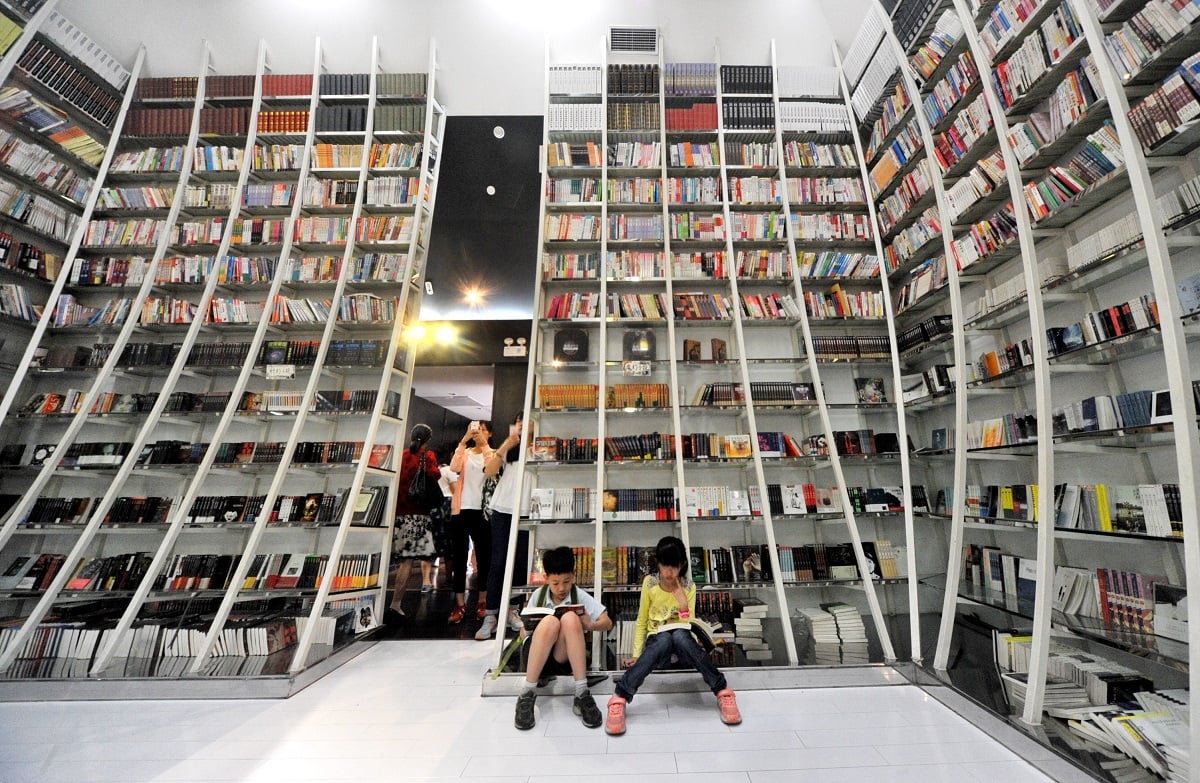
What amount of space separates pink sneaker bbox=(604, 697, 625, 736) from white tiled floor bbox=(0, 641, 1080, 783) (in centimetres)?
4

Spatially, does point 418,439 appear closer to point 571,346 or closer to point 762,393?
point 571,346

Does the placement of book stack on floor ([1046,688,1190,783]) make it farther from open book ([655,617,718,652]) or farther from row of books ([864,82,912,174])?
row of books ([864,82,912,174])

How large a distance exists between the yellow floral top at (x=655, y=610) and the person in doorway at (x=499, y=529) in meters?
1.06

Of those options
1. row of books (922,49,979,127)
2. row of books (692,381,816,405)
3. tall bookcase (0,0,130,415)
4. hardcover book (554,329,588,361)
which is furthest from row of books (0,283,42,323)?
row of books (922,49,979,127)

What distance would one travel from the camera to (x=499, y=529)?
308cm

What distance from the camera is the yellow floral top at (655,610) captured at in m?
2.17

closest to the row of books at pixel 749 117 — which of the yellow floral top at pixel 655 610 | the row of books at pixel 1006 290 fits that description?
the row of books at pixel 1006 290

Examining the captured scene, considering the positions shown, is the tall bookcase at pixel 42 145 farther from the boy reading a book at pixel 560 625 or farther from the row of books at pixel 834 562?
the row of books at pixel 834 562

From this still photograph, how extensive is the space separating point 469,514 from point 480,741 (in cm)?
173

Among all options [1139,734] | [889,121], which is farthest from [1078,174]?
[1139,734]

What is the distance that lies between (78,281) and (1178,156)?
6.61 metres

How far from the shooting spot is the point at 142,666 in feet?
8.03

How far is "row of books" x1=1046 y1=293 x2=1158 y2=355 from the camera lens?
1.88m

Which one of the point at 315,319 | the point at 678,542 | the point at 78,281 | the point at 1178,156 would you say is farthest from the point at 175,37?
the point at 1178,156
